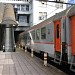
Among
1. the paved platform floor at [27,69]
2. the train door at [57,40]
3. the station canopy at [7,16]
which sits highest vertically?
the station canopy at [7,16]

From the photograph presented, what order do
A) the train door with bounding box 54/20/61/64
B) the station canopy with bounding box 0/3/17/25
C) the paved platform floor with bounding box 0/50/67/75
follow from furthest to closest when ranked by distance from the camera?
the station canopy with bounding box 0/3/17/25 → the train door with bounding box 54/20/61/64 → the paved platform floor with bounding box 0/50/67/75

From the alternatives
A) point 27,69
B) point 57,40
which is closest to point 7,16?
point 57,40

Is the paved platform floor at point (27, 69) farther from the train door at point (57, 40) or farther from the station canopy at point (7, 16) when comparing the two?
the station canopy at point (7, 16)

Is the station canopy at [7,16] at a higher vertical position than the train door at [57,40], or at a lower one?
higher

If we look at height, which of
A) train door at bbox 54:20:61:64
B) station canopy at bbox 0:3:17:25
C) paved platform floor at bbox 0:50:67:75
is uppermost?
station canopy at bbox 0:3:17:25

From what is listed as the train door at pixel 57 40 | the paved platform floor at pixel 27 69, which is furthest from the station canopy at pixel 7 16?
the train door at pixel 57 40

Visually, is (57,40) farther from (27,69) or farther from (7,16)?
(7,16)

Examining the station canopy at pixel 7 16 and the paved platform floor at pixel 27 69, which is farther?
the station canopy at pixel 7 16

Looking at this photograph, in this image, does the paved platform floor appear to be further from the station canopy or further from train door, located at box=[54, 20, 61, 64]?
the station canopy

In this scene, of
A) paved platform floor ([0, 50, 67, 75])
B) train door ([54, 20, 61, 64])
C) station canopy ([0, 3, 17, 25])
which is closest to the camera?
paved platform floor ([0, 50, 67, 75])

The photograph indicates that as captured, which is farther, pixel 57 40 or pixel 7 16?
pixel 7 16

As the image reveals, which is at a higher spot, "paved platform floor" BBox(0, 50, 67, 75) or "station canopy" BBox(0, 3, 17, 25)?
"station canopy" BBox(0, 3, 17, 25)

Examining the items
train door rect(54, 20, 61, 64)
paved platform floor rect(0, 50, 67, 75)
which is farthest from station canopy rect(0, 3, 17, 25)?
train door rect(54, 20, 61, 64)

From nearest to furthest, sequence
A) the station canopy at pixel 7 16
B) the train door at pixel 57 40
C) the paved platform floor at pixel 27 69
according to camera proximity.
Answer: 1. the paved platform floor at pixel 27 69
2. the train door at pixel 57 40
3. the station canopy at pixel 7 16
